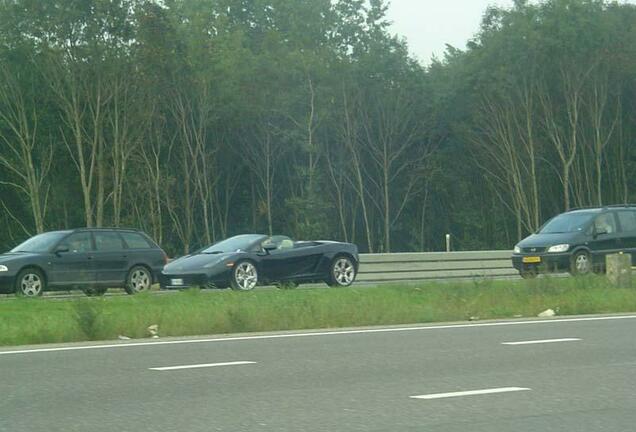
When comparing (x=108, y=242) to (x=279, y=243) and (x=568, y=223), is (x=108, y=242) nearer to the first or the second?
(x=279, y=243)

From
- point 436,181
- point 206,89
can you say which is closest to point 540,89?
point 436,181

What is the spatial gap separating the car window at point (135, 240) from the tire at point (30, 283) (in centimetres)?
284

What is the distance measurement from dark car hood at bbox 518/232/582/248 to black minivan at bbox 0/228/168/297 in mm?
9516

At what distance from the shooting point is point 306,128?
211ft

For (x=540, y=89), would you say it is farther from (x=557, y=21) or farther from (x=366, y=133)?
(x=366, y=133)

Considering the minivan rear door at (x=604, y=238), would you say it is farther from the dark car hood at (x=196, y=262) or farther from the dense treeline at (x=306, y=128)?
the dense treeline at (x=306, y=128)

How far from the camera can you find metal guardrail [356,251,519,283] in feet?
111

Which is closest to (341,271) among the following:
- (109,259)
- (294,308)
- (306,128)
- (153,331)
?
(109,259)

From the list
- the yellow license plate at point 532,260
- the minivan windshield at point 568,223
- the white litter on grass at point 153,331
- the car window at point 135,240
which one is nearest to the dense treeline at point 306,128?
the car window at point 135,240

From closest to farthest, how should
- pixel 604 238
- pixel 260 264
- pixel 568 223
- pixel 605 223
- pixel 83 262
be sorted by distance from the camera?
pixel 83 262, pixel 260 264, pixel 604 238, pixel 605 223, pixel 568 223

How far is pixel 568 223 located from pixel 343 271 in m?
6.73

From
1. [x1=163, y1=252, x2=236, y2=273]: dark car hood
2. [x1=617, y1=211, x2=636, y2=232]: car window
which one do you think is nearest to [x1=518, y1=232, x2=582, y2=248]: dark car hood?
[x1=617, y1=211, x2=636, y2=232]: car window

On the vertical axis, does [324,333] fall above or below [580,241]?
below

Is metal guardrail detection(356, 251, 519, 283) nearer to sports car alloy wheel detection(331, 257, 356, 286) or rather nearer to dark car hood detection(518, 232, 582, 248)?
dark car hood detection(518, 232, 582, 248)
